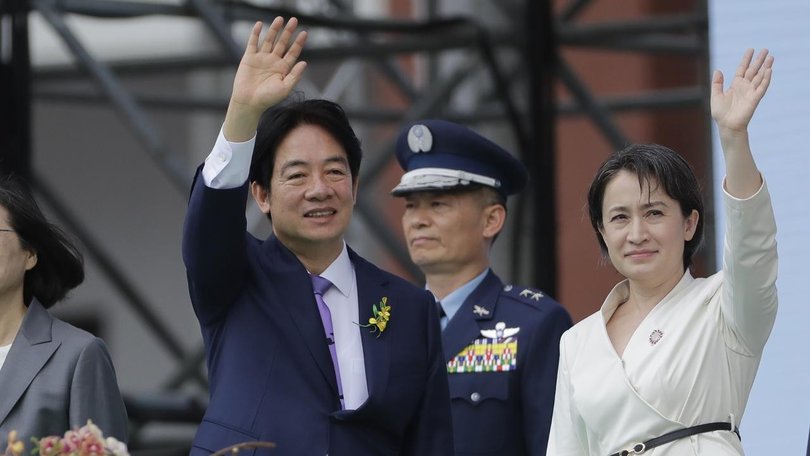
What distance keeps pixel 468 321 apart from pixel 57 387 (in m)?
1.06

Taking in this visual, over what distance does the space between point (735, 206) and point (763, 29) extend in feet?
5.16

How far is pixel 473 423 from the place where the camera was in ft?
12.7

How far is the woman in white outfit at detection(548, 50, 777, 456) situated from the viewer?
297 centimetres

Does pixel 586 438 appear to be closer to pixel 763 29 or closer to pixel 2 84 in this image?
pixel 763 29

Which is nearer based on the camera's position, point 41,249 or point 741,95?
point 741,95

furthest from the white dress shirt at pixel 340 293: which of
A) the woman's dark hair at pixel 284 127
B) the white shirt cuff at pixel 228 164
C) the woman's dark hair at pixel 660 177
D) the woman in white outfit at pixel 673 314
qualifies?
the woman's dark hair at pixel 660 177

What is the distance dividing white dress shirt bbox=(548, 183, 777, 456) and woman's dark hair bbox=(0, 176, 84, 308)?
1.13m

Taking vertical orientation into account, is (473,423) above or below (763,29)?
below

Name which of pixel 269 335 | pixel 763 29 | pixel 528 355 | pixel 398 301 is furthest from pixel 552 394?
pixel 763 29

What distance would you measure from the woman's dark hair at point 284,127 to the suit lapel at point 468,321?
78 cm

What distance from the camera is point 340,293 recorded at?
3365 mm

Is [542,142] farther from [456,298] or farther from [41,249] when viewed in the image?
[41,249]

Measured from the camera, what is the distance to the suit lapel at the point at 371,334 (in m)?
3.26

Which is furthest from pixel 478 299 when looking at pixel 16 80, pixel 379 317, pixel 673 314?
pixel 16 80
